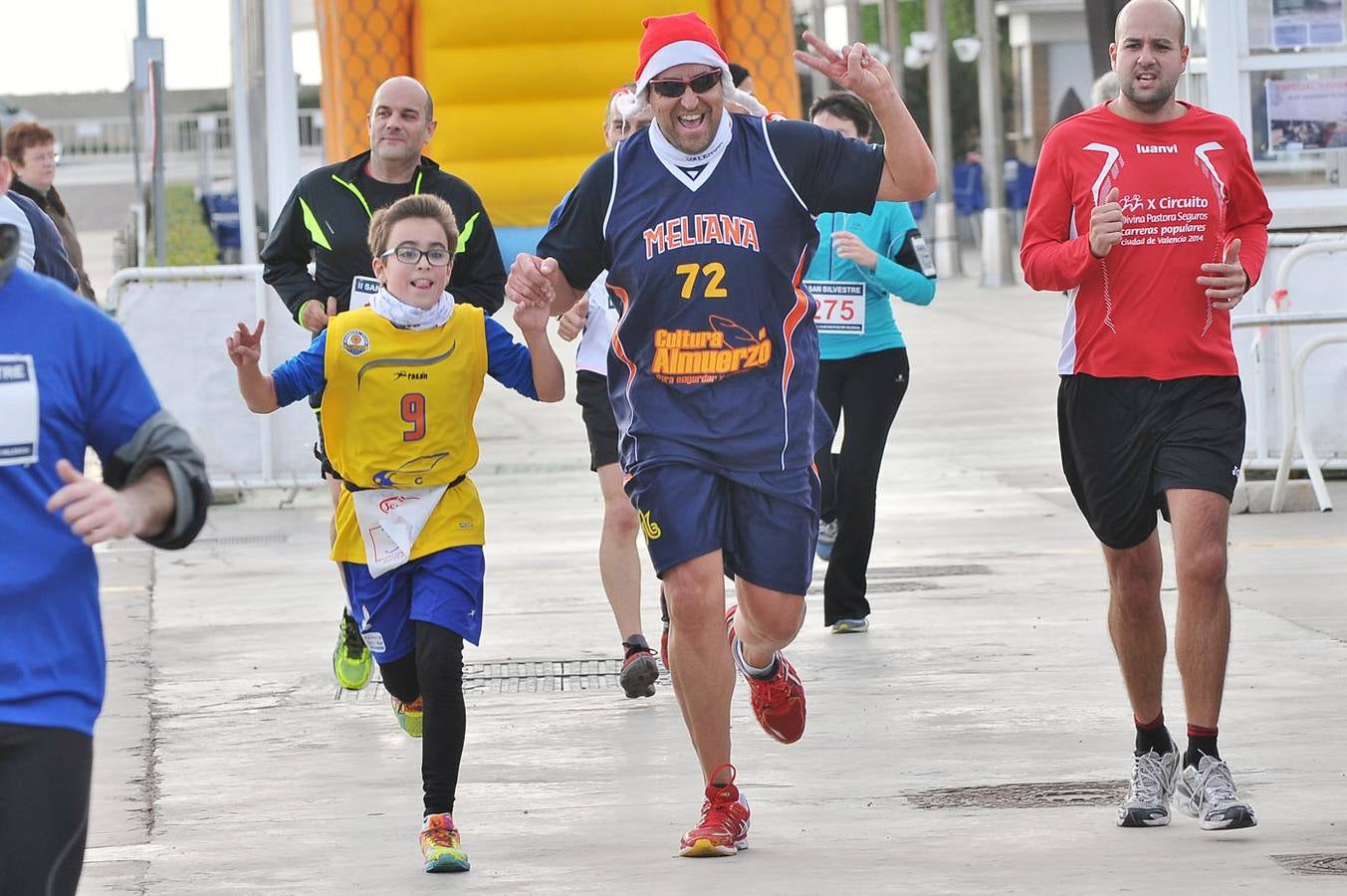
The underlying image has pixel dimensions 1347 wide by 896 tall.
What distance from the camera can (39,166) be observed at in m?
11.1

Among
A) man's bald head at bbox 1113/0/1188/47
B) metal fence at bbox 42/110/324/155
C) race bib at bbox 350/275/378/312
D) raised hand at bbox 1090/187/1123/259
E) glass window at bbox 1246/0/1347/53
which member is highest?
metal fence at bbox 42/110/324/155

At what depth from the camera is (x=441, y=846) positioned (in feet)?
18.6

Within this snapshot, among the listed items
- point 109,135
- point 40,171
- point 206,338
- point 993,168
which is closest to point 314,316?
point 40,171

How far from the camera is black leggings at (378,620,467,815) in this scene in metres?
5.77

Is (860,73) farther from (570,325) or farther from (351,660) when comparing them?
(351,660)

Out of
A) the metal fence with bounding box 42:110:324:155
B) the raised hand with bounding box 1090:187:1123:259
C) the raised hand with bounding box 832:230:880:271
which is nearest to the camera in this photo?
the raised hand with bounding box 1090:187:1123:259

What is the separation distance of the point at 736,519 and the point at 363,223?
2432 millimetres

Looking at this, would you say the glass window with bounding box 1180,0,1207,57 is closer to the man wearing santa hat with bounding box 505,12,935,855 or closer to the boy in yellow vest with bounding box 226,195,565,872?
the man wearing santa hat with bounding box 505,12,935,855

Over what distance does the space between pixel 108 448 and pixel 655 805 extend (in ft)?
9.75

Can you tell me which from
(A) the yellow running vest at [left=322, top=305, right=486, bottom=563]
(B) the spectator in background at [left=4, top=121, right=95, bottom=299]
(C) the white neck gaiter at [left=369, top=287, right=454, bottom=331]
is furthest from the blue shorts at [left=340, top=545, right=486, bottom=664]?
(B) the spectator in background at [left=4, top=121, right=95, bottom=299]

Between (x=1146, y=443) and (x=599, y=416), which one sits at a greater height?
(x=599, y=416)

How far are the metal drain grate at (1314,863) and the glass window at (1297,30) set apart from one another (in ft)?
26.8

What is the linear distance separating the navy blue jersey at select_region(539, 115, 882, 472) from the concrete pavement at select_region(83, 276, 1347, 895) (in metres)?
1.01

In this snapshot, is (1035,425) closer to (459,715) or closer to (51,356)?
(459,715)
